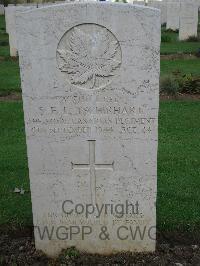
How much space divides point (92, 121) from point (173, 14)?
69.0ft

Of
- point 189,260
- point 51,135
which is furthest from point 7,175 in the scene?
point 189,260

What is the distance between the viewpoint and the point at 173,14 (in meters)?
23.6

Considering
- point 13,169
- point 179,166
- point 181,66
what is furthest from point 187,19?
point 13,169

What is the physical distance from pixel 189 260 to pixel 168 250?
0.75 ft

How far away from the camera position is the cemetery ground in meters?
4.19

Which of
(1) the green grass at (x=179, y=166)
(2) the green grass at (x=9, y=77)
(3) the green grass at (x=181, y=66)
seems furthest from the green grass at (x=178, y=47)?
(1) the green grass at (x=179, y=166)

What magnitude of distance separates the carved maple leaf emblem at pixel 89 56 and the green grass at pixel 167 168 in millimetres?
1841

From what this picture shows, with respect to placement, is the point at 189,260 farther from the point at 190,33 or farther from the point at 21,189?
the point at 190,33

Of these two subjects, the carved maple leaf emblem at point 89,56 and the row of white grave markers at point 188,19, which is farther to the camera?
the row of white grave markers at point 188,19

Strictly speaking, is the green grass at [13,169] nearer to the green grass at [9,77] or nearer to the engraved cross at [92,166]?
the engraved cross at [92,166]

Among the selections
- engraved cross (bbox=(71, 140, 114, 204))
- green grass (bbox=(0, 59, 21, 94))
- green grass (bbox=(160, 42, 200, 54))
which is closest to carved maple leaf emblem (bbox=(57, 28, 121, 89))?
engraved cross (bbox=(71, 140, 114, 204))

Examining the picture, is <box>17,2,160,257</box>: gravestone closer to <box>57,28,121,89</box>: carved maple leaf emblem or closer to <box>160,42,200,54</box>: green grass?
<box>57,28,121,89</box>: carved maple leaf emblem

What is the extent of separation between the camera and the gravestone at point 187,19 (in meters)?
19.4

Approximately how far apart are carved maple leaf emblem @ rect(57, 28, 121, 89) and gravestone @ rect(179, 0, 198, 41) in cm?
1663
